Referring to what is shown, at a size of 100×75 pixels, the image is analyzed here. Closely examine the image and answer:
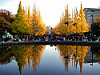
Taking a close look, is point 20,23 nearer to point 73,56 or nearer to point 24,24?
point 24,24

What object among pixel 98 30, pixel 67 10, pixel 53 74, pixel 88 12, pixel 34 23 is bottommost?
pixel 53 74

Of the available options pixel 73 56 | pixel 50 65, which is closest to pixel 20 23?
pixel 73 56

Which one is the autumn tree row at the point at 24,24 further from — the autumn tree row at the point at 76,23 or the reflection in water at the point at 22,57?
the reflection in water at the point at 22,57

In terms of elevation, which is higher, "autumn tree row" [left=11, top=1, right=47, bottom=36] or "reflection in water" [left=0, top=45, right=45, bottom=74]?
"autumn tree row" [left=11, top=1, right=47, bottom=36]

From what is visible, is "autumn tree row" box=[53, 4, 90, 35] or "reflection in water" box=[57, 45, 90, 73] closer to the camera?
"reflection in water" box=[57, 45, 90, 73]

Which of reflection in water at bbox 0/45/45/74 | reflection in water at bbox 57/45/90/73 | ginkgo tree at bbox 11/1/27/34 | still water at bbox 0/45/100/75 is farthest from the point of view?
ginkgo tree at bbox 11/1/27/34

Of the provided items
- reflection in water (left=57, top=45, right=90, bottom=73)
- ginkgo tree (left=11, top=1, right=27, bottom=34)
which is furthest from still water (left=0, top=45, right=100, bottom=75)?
ginkgo tree (left=11, top=1, right=27, bottom=34)

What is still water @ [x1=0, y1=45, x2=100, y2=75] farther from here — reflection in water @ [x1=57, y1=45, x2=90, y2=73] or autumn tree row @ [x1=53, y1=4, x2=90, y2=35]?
autumn tree row @ [x1=53, y1=4, x2=90, y2=35]

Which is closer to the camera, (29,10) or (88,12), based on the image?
(29,10)

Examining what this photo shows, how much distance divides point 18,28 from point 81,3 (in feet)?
74.2

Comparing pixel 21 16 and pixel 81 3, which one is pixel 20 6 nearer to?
pixel 21 16

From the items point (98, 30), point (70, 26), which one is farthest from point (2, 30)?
point (98, 30)

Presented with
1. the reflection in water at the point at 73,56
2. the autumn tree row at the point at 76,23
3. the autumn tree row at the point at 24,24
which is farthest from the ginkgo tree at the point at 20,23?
the reflection in water at the point at 73,56

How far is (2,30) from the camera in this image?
39.7 meters
